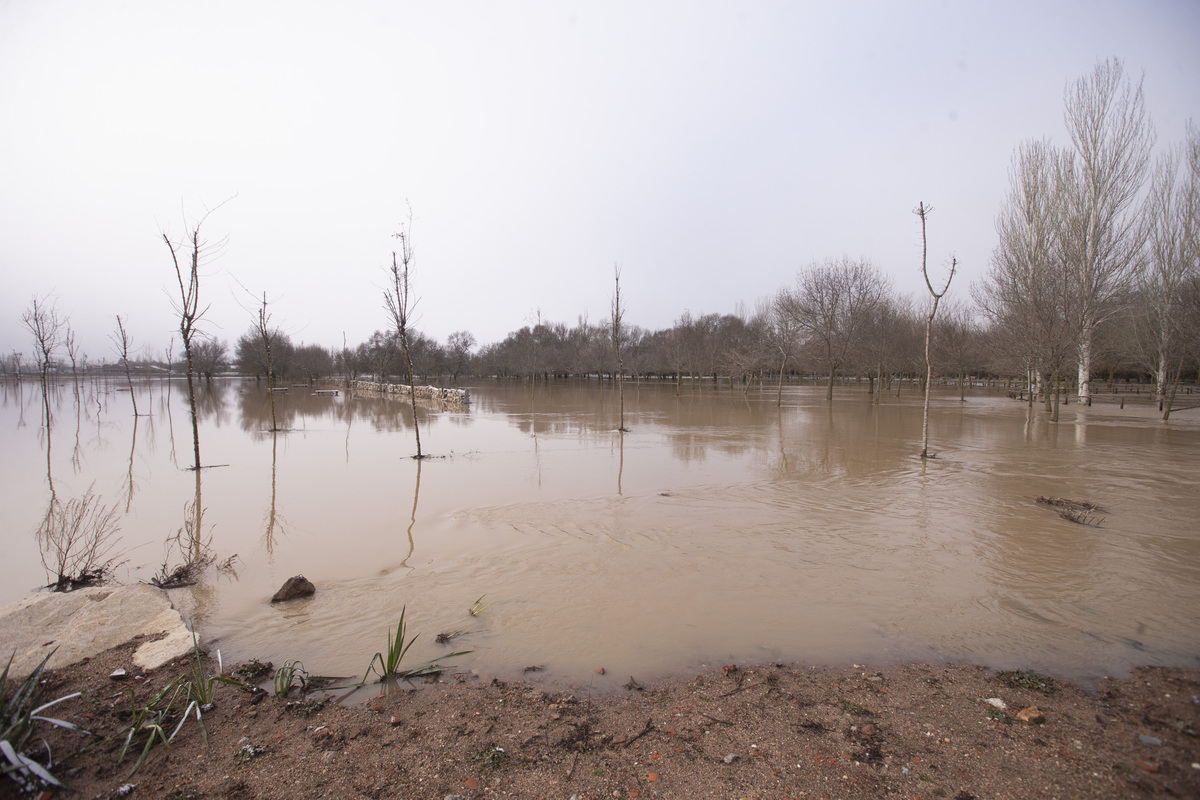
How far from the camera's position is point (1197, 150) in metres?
25.0

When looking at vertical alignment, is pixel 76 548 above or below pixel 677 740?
below

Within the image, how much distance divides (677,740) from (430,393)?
124 feet

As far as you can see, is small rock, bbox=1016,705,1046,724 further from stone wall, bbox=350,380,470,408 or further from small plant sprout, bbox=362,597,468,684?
stone wall, bbox=350,380,470,408

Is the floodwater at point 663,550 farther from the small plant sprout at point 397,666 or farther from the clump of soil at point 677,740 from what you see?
the clump of soil at point 677,740

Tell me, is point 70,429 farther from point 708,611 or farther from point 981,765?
point 981,765

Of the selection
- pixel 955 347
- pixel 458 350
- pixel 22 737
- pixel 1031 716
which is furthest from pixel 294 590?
→ pixel 458 350

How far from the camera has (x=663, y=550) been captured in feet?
22.9

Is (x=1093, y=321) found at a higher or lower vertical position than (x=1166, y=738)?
higher

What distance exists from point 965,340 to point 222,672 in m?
54.3

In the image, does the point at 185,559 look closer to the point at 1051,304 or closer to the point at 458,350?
the point at 1051,304

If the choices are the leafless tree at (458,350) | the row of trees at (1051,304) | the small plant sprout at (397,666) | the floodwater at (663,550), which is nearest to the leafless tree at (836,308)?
the row of trees at (1051,304)

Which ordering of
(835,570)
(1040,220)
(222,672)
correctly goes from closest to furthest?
(222,672)
(835,570)
(1040,220)

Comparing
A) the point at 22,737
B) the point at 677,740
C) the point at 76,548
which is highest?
the point at 22,737

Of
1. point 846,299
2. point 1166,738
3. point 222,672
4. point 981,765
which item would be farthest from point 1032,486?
point 846,299
